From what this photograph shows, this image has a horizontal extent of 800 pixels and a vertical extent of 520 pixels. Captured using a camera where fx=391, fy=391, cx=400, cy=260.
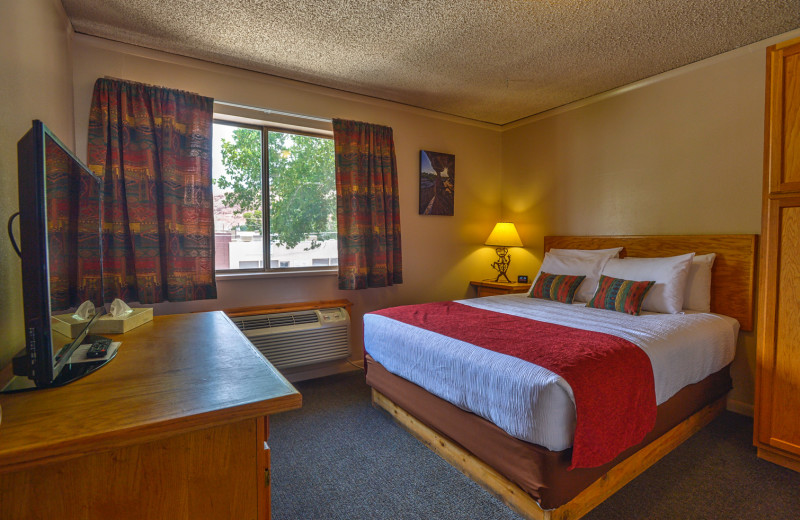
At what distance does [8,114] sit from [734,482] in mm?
3404

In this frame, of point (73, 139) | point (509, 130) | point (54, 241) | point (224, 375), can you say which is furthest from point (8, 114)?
point (509, 130)

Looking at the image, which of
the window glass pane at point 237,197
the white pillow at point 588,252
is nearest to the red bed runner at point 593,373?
the white pillow at point 588,252

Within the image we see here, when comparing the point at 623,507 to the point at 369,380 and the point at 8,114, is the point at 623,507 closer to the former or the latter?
the point at 369,380

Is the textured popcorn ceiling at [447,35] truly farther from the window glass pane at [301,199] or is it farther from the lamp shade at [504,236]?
the lamp shade at [504,236]

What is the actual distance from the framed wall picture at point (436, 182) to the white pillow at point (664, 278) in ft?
6.23

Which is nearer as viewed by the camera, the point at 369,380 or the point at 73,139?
the point at 73,139

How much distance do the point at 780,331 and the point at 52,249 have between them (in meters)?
3.09

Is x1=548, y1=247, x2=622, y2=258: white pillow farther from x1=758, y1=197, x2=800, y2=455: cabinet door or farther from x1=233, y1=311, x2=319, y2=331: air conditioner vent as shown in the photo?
x1=233, y1=311, x2=319, y2=331: air conditioner vent

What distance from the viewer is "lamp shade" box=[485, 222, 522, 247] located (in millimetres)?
4152

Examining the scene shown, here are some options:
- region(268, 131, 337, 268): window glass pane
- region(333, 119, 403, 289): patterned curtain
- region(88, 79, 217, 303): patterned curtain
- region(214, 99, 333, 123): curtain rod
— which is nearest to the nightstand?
region(333, 119, 403, 289): patterned curtain

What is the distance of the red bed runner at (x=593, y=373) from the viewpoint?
154 cm

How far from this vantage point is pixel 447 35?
2.58m

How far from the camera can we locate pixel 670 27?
2.45 m

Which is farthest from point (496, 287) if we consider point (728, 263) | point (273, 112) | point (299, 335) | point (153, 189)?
point (153, 189)
